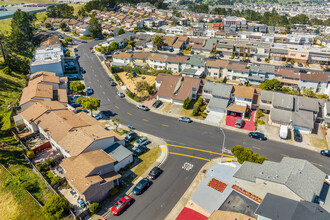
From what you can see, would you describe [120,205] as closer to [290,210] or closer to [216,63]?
[290,210]

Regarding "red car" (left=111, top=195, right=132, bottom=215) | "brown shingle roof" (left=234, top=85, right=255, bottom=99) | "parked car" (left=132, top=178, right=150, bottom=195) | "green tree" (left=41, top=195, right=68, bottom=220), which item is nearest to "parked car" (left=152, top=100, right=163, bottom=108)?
"brown shingle roof" (left=234, top=85, right=255, bottom=99)

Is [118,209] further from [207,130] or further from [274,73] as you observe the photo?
[274,73]

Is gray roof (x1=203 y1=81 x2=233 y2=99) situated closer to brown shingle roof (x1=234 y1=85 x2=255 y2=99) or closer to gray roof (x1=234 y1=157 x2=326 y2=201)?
brown shingle roof (x1=234 y1=85 x2=255 y2=99)

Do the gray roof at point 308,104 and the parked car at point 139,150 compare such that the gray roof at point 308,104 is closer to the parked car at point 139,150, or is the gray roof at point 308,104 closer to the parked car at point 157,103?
the parked car at point 157,103

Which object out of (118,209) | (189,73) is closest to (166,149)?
(118,209)

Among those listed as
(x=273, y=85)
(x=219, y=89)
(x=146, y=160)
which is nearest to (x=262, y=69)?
(x=273, y=85)

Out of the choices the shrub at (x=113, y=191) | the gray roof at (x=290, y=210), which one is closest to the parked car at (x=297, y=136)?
the gray roof at (x=290, y=210)
